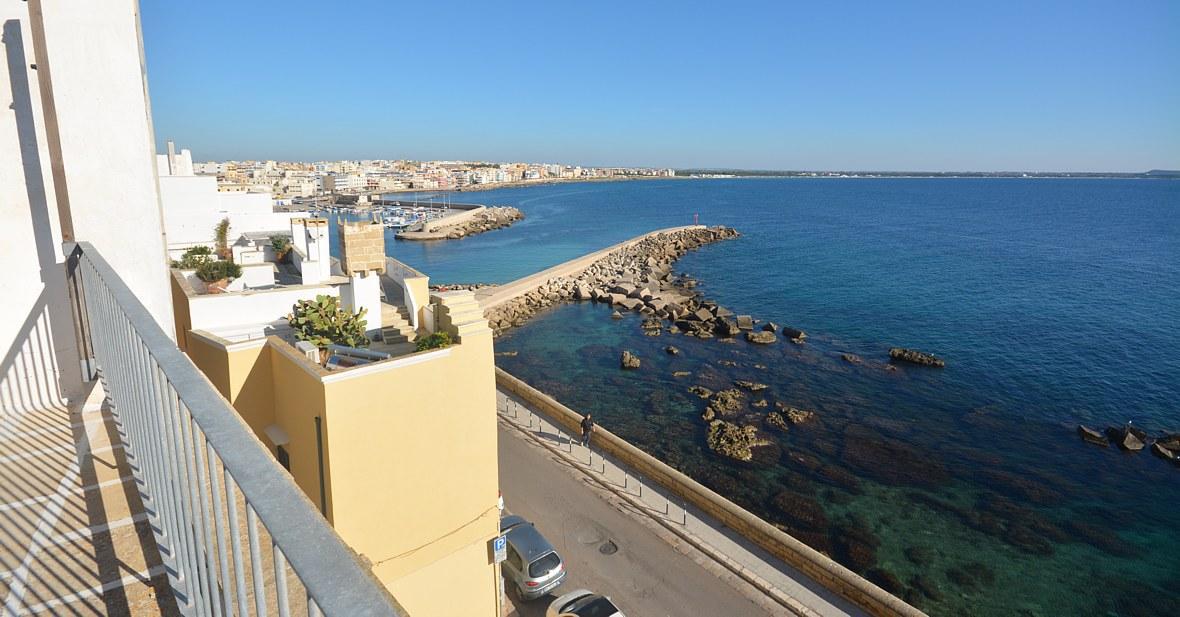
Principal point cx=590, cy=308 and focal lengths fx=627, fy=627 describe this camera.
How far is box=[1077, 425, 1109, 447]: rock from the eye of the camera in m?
18.9

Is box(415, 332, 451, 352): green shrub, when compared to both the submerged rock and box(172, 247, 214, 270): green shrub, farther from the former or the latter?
the submerged rock

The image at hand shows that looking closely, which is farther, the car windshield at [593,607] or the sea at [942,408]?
the sea at [942,408]

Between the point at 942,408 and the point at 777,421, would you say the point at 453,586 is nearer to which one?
the point at 777,421

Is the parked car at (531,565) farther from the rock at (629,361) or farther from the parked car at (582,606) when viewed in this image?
the rock at (629,361)

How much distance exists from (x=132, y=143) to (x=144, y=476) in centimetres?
294

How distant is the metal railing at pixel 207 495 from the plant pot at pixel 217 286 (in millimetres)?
6354

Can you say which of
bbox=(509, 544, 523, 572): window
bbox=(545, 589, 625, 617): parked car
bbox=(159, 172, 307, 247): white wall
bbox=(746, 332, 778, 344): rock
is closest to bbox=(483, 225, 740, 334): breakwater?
bbox=(746, 332, 778, 344): rock

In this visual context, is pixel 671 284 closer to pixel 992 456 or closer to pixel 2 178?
pixel 992 456

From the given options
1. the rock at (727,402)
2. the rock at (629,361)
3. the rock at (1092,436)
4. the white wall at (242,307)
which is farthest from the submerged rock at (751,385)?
the white wall at (242,307)

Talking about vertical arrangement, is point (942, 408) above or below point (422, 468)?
below

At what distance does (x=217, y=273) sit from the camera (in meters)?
10.5

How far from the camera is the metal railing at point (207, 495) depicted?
111 centimetres

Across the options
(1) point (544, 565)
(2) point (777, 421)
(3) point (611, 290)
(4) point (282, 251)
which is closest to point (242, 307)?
(4) point (282, 251)

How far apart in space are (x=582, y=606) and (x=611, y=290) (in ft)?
95.4
